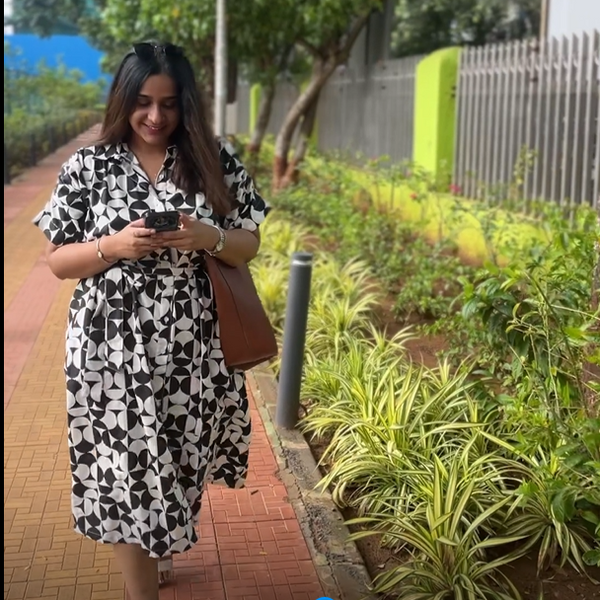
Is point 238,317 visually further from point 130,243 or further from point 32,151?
point 32,151

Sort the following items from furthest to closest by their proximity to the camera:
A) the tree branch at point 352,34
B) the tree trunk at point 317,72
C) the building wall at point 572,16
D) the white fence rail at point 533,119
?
1. the tree trunk at point 317,72
2. the tree branch at point 352,34
3. the building wall at point 572,16
4. the white fence rail at point 533,119

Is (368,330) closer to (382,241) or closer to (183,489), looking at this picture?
(382,241)

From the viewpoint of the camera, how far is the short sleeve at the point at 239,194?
3.15m

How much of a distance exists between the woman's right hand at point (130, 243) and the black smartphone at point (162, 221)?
17 mm

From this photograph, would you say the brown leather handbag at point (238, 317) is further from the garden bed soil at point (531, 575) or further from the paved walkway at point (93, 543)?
the garden bed soil at point (531, 575)

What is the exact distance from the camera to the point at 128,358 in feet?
9.62

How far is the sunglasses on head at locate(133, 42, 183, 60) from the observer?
2.96 m

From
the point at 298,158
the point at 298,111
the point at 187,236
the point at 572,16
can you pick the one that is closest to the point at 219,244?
the point at 187,236

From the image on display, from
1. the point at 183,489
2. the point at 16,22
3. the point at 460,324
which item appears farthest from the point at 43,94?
the point at 183,489

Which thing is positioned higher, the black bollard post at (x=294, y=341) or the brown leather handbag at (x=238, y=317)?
the brown leather handbag at (x=238, y=317)

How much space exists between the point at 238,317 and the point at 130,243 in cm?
46

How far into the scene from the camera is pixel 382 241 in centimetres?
851

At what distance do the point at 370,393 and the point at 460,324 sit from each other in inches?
29.0

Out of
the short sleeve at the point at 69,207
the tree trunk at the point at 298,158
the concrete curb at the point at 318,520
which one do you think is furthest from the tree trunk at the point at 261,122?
the short sleeve at the point at 69,207
